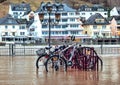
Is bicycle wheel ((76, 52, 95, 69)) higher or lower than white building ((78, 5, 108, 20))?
lower

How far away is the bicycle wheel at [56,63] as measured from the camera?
58.9 feet

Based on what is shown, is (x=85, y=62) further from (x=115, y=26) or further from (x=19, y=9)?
(x=19, y=9)

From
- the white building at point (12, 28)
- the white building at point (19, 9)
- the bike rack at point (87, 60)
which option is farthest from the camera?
the white building at point (19, 9)

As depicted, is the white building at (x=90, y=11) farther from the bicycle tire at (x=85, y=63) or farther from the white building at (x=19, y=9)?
the bicycle tire at (x=85, y=63)

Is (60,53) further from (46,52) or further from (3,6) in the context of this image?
(3,6)

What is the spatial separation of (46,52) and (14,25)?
268 ft

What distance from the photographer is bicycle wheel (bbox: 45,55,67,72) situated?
58.9 feet

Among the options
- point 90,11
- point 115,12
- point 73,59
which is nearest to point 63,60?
point 73,59

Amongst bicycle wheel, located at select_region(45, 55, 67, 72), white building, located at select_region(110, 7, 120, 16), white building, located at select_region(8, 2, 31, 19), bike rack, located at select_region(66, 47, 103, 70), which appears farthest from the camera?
white building, located at select_region(110, 7, 120, 16)

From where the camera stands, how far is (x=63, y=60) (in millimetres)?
17953

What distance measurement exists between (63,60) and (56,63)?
402 millimetres

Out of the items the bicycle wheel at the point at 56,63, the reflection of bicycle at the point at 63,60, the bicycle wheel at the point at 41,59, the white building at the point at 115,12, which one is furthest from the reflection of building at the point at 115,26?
the bicycle wheel at the point at 56,63

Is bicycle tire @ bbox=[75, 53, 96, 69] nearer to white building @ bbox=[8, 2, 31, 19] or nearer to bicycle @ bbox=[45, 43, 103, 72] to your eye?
bicycle @ bbox=[45, 43, 103, 72]

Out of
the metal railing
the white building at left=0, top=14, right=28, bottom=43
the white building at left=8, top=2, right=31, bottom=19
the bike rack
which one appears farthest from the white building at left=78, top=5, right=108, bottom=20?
the bike rack
